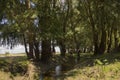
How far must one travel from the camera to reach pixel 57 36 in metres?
21.3

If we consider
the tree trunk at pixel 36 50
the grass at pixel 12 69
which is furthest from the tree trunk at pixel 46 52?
the grass at pixel 12 69

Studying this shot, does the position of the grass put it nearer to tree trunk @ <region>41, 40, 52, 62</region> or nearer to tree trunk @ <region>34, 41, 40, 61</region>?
tree trunk @ <region>34, 41, 40, 61</region>

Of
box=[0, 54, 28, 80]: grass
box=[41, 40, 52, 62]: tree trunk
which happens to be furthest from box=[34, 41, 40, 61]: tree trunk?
box=[0, 54, 28, 80]: grass

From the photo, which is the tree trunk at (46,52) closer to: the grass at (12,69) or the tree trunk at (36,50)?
the tree trunk at (36,50)

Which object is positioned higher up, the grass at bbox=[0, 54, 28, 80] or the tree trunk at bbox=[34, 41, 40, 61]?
the tree trunk at bbox=[34, 41, 40, 61]

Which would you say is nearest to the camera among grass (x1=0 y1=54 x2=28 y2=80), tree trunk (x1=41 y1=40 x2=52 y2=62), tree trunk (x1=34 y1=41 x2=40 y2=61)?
grass (x1=0 y1=54 x2=28 y2=80)

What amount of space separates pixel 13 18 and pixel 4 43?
Answer: 8.97ft

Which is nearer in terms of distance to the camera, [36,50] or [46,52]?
[36,50]

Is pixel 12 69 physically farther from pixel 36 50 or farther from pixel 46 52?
pixel 46 52

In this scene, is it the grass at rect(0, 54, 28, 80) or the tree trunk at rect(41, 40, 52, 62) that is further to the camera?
the tree trunk at rect(41, 40, 52, 62)

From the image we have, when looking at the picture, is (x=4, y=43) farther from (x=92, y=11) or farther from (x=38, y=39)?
(x=92, y=11)

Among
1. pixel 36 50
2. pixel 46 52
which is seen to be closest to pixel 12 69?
pixel 36 50

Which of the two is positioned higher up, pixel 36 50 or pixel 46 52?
pixel 36 50

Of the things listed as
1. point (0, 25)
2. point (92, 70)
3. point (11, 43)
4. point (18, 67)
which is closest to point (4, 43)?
point (11, 43)
